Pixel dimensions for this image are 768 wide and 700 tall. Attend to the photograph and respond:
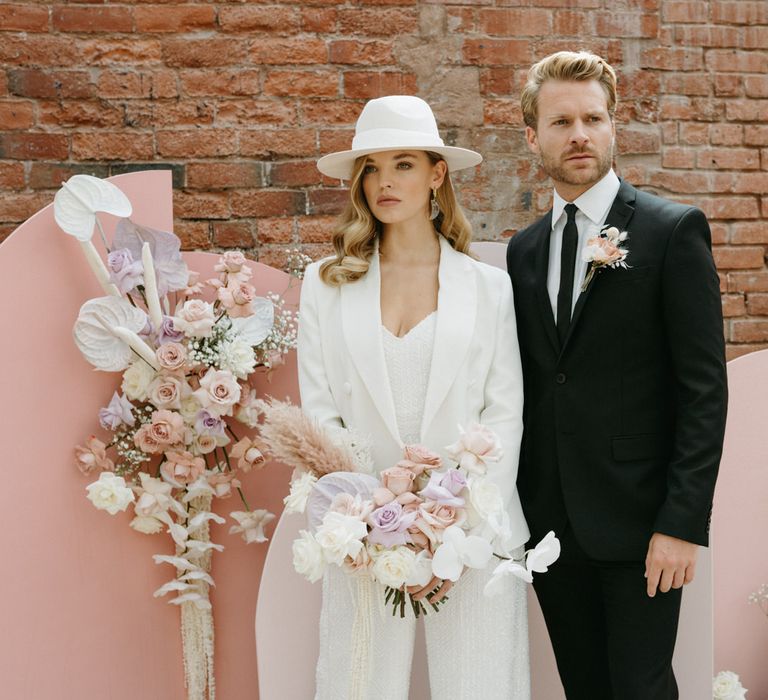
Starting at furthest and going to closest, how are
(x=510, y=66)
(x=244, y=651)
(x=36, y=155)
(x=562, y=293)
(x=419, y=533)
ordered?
(x=510, y=66)
(x=36, y=155)
(x=244, y=651)
(x=562, y=293)
(x=419, y=533)

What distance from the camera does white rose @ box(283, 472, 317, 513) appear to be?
7.00ft

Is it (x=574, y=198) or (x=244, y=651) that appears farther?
(x=244, y=651)

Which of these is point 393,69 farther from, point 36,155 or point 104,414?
point 104,414

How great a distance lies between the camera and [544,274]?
2.41 m

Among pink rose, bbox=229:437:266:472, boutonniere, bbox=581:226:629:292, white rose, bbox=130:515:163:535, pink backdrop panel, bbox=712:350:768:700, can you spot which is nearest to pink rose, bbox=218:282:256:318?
pink rose, bbox=229:437:266:472

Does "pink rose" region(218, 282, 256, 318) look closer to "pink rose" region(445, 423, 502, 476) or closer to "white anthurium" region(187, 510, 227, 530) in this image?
"white anthurium" region(187, 510, 227, 530)

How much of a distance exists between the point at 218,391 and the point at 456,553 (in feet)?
2.88

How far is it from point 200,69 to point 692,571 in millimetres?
2232

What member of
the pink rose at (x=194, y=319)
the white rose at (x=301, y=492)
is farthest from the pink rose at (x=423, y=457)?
the pink rose at (x=194, y=319)

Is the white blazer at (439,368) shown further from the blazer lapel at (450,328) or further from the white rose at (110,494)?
the white rose at (110,494)

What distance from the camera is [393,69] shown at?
3.27m

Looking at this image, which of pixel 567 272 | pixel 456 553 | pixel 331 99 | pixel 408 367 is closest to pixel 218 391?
pixel 408 367

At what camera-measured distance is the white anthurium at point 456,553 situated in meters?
2.01

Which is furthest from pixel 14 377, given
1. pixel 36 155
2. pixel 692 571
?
pixel 692 571
